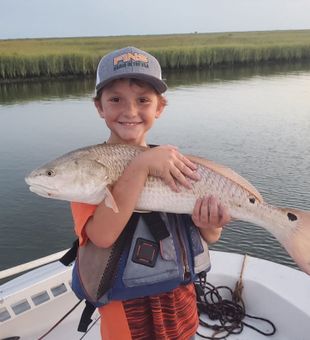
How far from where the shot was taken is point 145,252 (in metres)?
2.14

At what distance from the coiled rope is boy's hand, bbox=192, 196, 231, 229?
1.82 meters

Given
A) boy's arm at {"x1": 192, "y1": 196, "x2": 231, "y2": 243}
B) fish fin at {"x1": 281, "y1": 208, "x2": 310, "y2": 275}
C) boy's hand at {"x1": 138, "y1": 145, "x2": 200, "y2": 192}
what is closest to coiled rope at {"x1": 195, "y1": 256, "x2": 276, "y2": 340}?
fish fin at {"x1": 281, "y1": 208, "x2": 310, "y2": 275}

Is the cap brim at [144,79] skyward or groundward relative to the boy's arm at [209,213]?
skyward

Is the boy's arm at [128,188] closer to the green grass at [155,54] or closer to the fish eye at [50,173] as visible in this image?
the fish eye at [50,173]

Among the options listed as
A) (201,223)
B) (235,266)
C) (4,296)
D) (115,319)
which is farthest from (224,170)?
(4,296)

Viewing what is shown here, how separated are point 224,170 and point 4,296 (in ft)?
8.11

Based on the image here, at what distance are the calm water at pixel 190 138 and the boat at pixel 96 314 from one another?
11.4 ft

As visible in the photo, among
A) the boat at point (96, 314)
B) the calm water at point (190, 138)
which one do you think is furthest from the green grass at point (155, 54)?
the boat at point (96, 314)

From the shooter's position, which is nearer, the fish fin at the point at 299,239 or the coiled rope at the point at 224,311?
the fish fin at the point at 299,239

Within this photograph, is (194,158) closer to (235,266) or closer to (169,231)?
(169,231)

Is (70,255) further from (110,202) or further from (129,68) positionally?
(129,68)

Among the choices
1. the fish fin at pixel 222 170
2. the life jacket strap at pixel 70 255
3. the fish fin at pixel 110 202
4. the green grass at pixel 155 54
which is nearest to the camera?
the fish fin at pixel 110 202

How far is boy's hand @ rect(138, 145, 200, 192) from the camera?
202 cm

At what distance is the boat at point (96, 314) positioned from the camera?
11.7ft
